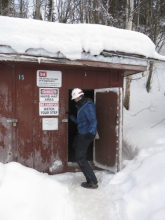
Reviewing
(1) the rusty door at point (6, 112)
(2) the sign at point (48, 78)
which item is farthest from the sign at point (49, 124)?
(2) the sign at point (48, 78)

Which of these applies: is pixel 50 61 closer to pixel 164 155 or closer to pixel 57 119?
pixel 57 119

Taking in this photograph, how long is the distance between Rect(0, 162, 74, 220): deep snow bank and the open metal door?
1.37m

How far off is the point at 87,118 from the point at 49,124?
1229 millimetres

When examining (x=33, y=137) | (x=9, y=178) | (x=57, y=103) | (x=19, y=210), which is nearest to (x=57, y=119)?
(x=57, y=103)

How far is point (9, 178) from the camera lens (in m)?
3.41

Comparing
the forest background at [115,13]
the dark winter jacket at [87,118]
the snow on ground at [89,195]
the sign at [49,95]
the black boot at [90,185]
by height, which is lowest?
the black boot at [90,185]

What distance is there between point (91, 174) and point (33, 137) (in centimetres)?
172

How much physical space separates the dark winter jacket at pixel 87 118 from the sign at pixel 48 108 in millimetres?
924

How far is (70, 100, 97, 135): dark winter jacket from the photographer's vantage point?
4.11 m

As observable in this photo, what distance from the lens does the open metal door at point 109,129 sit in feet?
14.6

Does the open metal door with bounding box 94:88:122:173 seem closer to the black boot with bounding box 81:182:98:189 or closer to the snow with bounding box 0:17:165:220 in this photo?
the snow with bounding box 0:17:165:220

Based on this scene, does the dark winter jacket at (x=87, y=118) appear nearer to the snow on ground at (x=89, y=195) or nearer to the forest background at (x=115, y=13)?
the snow on ground at (x=89, y=195)

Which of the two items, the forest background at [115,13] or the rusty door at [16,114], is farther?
the forest background at [115,13]

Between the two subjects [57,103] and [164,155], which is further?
[57,103]
